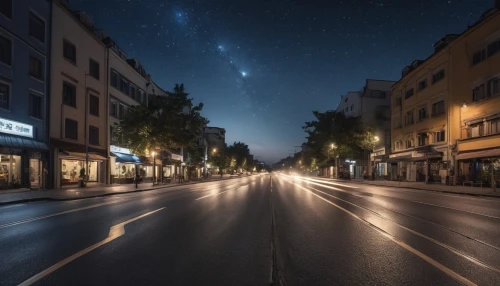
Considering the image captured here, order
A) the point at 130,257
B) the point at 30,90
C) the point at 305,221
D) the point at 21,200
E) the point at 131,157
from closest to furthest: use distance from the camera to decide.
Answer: the point at 130,257 → the point at 305,221 → the point at 21,200 → the point at 30,90 → the point at 131,157

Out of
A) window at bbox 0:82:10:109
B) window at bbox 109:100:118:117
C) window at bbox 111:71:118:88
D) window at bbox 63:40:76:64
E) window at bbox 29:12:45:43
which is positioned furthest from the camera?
window at bbox 111:71:118:88

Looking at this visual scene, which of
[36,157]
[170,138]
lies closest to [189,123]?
[170,138]

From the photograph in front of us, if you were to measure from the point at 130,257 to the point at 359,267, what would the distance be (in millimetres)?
3805

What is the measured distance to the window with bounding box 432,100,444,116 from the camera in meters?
38.5

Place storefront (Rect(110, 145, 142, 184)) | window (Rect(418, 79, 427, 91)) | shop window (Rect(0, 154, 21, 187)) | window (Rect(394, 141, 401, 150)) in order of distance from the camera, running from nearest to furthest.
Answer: shop window (Rect(0, 154, 21, 187)), storefront (Rect(110, 145, 142, 184)), window (Rect(418, 79, 427, 91)), window (Rect(394, 141, 401, 150))

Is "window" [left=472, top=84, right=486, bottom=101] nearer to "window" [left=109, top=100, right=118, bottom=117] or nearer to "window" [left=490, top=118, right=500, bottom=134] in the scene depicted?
"window" [left=490, top=118, right=500, bottom=134]

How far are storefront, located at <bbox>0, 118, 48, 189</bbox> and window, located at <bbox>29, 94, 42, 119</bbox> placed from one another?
1321 millimetres

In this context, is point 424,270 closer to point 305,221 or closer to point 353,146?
point 305,221

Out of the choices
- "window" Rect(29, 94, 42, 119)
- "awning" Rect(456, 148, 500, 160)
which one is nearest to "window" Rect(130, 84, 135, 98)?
"window" Rect(29, 94, 42, 119)

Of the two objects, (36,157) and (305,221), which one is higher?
(36,157)

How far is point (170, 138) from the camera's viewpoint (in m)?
39.2

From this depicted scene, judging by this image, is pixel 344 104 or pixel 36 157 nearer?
pixel 36 157

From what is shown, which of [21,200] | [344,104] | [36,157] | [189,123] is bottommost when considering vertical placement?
[21,200]

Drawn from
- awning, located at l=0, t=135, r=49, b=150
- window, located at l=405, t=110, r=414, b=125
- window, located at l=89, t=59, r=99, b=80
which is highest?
window, located at l=89, t=59, r=99, b=80
